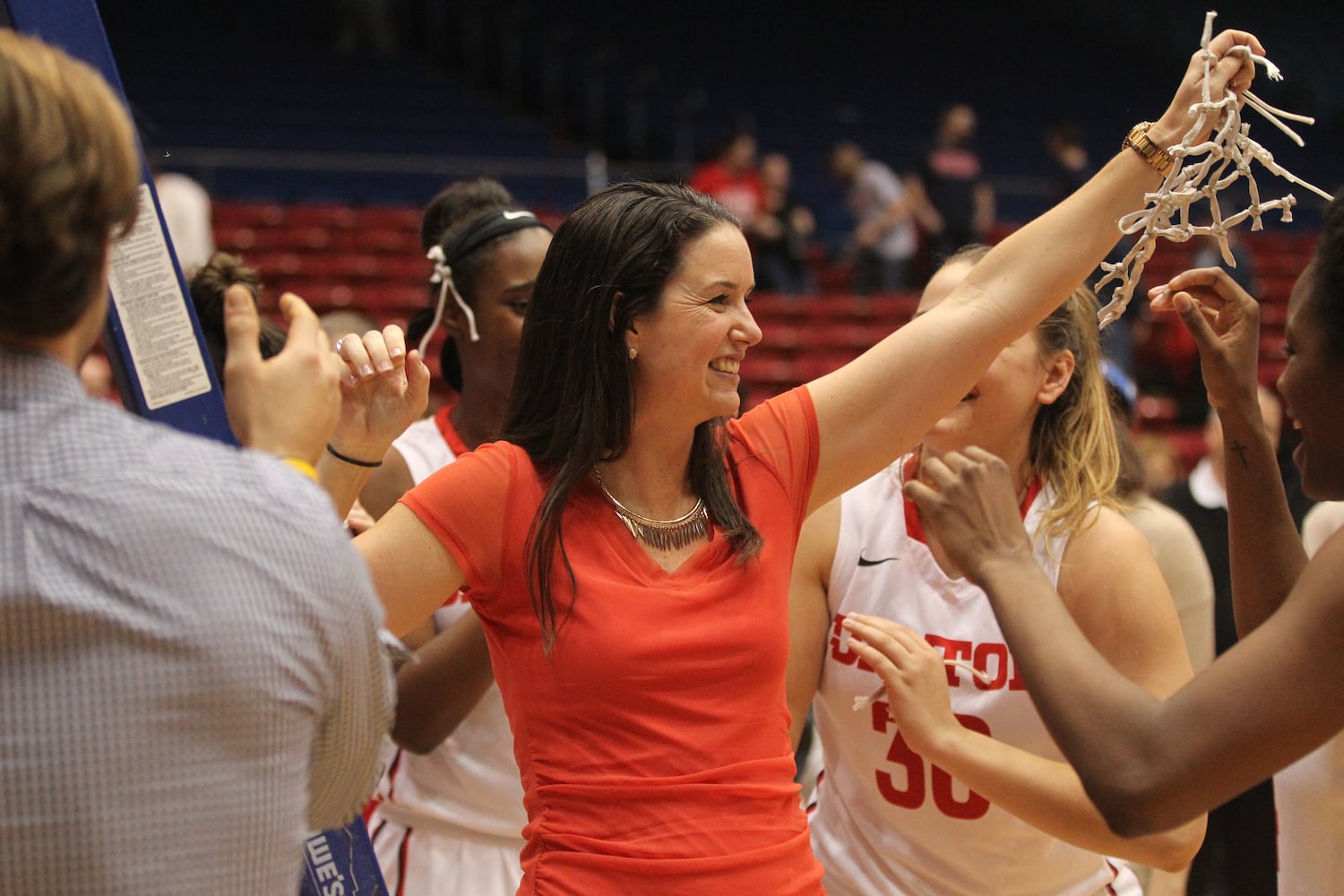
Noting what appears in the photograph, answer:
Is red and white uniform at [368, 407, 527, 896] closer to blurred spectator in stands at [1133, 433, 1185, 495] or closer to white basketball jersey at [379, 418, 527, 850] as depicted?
white basketball jersey at [379, 418, 527, 850]

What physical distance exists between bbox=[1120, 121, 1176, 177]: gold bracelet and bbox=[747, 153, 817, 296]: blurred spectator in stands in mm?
8428

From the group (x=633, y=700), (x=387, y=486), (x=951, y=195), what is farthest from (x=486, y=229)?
(x=951, y=195)

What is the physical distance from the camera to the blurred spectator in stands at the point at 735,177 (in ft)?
33.6

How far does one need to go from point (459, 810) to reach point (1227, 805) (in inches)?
96.0

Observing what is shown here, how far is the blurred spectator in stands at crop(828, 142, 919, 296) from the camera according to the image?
10766 mm

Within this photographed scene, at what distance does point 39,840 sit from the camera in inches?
46.2

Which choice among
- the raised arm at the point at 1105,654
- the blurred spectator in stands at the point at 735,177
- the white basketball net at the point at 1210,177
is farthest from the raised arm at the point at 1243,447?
the blurred spectator in stands at the point at 735,177

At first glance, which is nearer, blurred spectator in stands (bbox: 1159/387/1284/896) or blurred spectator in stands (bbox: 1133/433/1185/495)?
blurred spectator in stands (bbox: 1159/387/1284/896)

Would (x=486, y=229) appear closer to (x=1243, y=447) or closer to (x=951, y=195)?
(x=1243, y=447)

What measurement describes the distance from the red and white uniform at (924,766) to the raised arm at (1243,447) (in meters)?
0.39

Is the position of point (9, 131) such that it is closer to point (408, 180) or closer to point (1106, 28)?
point (408, 180)

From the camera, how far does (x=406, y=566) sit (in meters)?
1.80

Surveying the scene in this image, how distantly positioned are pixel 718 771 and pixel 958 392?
0.63 meters

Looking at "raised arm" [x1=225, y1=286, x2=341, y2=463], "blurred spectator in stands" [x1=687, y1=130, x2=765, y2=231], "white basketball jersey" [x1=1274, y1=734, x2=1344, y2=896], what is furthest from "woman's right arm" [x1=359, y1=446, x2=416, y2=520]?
"blurred spectator in stands" [x1=687, y1=130, x2=765, y2=231]
